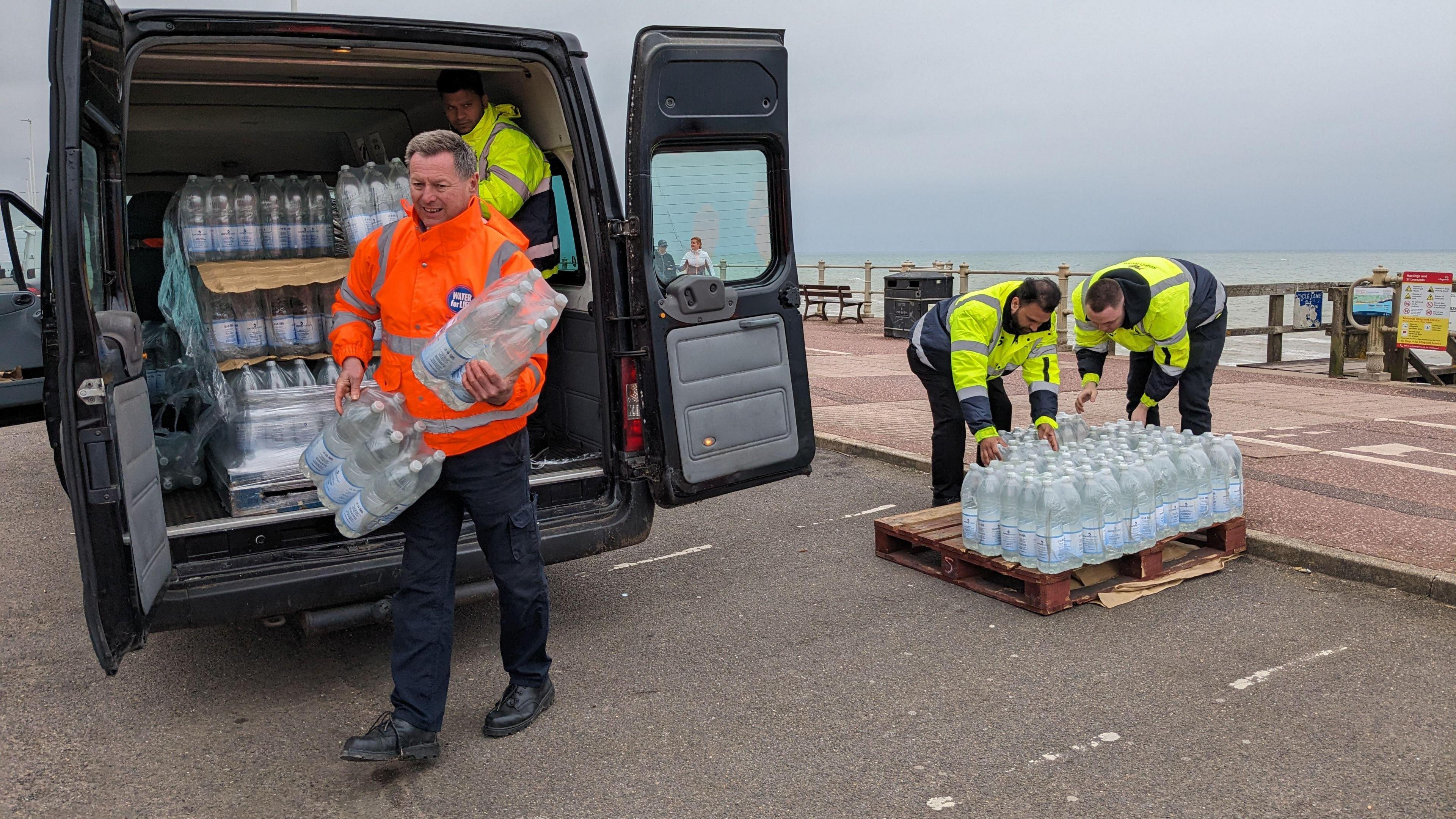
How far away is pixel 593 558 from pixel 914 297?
504 inches

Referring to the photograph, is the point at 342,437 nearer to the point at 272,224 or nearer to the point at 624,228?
the point at 624,228

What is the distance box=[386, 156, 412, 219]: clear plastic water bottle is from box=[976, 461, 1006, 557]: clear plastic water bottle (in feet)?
9.50

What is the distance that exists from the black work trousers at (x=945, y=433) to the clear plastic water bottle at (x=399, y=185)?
2881 mm

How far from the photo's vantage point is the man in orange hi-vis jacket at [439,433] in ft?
10.3

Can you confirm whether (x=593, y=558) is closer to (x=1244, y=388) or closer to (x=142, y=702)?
(x=142, y=702)

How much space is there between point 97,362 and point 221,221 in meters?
2.03

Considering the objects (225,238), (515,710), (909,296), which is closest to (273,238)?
(225,238)

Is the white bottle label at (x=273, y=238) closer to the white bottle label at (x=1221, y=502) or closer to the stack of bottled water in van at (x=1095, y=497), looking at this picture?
the stack of bottled water in van at (x=1095, y=497)

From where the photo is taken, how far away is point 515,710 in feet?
11.5

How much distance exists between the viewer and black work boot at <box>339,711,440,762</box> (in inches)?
124

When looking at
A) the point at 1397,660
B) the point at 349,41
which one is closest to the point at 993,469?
the point at 1397,660

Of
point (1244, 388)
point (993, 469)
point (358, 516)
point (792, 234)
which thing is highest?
point (792, 234)

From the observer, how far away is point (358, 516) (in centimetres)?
325

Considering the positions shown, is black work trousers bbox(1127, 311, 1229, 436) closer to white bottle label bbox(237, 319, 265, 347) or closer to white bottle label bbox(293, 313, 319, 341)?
white bottle label bbox(293, 313, 319, 341)
